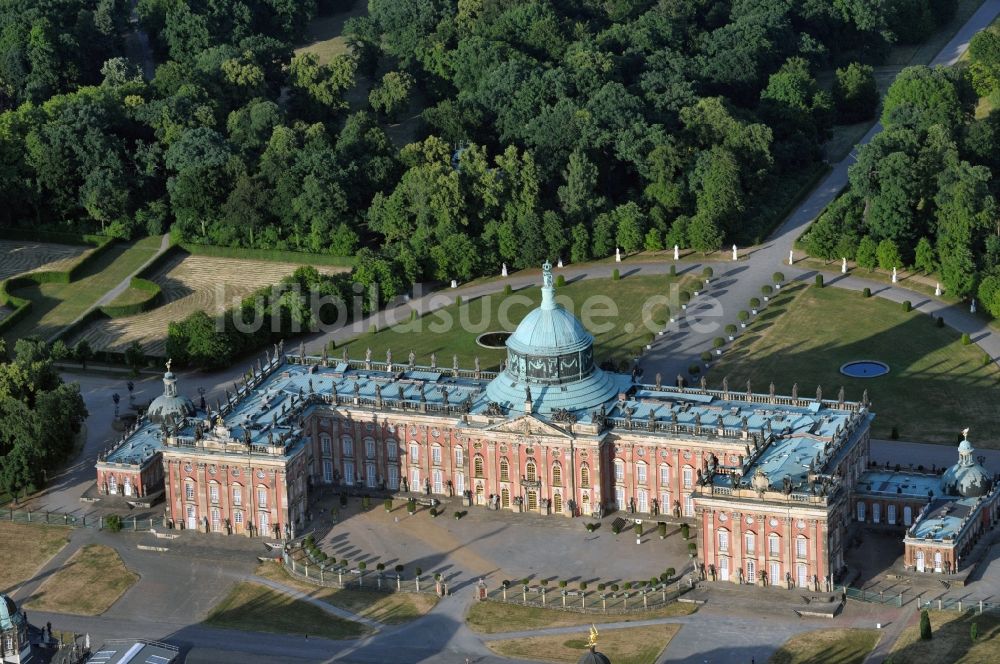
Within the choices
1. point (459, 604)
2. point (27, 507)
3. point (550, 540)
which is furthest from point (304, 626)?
point (27, 507)

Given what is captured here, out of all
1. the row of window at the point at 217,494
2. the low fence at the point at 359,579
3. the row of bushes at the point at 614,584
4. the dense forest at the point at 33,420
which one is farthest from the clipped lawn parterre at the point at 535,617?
the dense forest at the point at 33,420

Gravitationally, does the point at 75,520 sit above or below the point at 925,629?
above

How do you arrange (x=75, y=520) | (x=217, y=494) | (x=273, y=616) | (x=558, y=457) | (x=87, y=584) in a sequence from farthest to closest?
(x=75, y=520), (x=217, y=494), (x=558, y=457), (x=87, y=584), (x=273, y=616)

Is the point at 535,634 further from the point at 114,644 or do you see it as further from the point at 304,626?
the point at 114,644

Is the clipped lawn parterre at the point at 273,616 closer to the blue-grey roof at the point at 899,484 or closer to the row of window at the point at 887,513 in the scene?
the row of window at the point at 887,513

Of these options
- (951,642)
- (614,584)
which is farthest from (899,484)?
(614,584)

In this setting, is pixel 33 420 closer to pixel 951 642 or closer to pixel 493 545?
pixel 493 545
